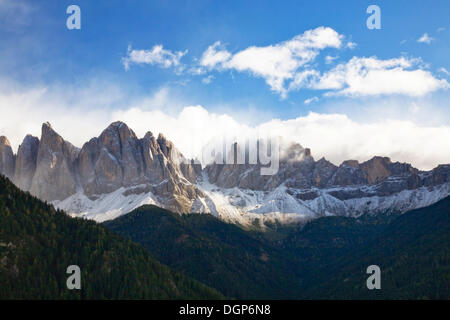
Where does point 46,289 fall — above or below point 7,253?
below
